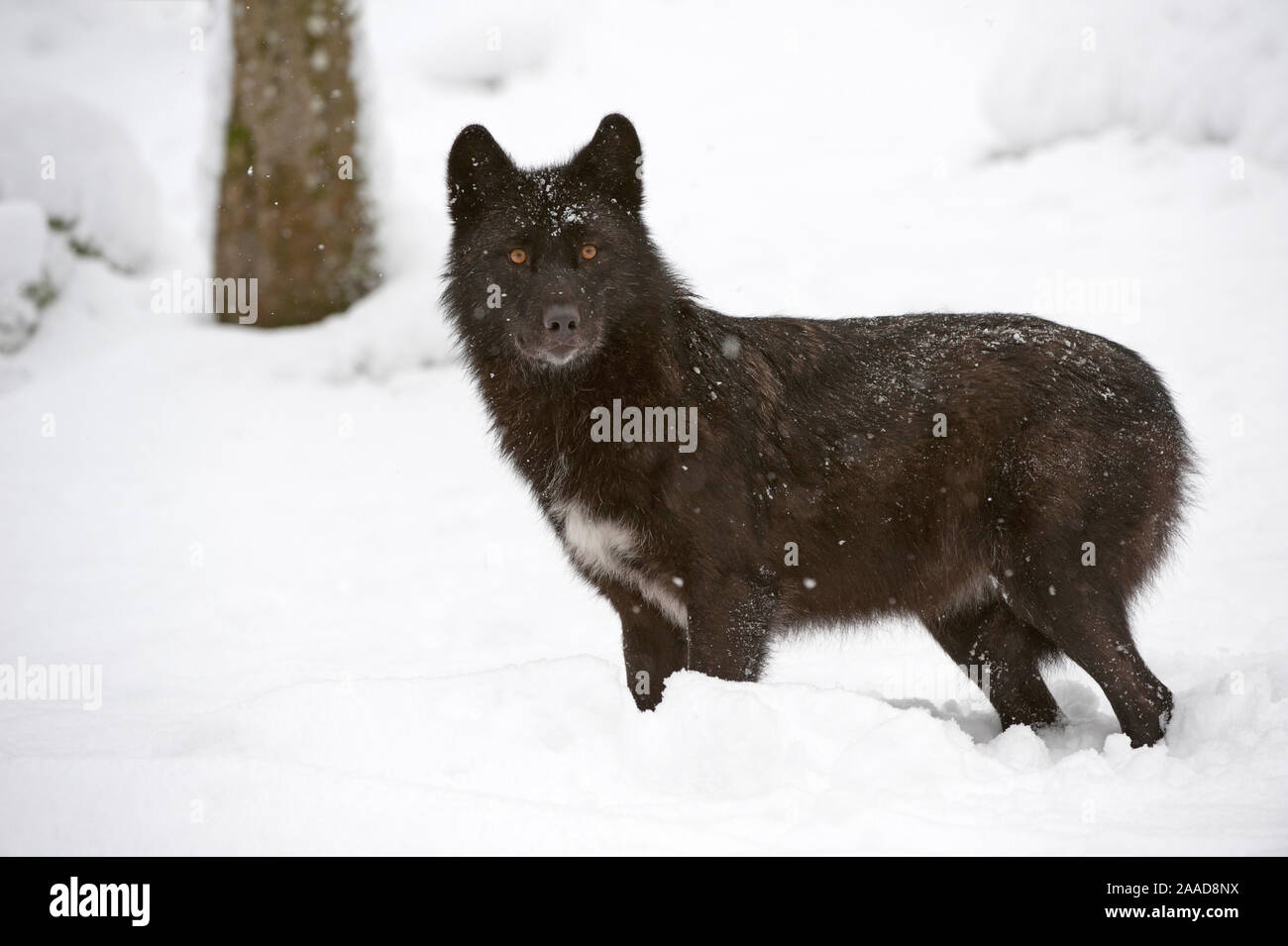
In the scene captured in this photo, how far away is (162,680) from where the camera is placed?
5.81m

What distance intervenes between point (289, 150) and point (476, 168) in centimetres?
513

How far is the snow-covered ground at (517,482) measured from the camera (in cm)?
330

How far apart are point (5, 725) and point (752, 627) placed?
2.99m

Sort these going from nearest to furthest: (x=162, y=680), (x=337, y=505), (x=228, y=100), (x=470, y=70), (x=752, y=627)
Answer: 1. (x=752, y=627)
2. (x=162, y=680)
3. (x=337, y=505)
4. (x=228, y=100)
5. (x=470, y=70)

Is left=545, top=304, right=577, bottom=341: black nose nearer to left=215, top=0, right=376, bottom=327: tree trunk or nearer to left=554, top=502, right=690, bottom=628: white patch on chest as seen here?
left=554, top=502, right=690, bottom=628: white patch on chest

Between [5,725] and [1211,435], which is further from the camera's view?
[1211,435]

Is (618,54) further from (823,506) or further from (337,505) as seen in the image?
(823,506)

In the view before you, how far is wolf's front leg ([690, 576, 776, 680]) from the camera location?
4301mm

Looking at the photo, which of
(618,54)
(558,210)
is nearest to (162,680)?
(558,210)

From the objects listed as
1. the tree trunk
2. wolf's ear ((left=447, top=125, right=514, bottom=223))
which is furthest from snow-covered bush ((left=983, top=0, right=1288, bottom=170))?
wolf's ear ((left=447, top=125, right=514, bottom=223))

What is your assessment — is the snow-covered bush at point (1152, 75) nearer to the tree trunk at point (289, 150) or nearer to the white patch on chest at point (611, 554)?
the tree trunk at point (289, 150)

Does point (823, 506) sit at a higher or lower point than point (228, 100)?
lower
